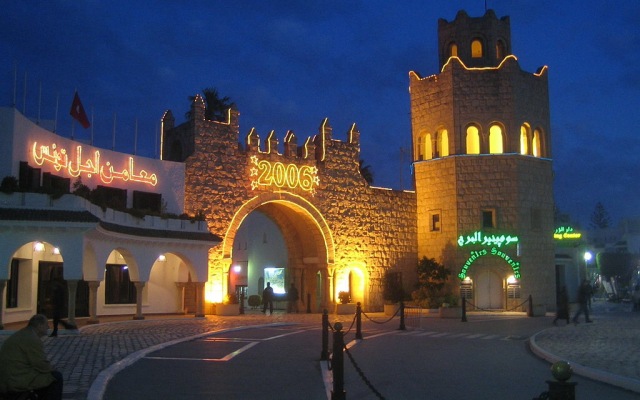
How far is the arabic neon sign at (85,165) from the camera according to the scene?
22.5 m

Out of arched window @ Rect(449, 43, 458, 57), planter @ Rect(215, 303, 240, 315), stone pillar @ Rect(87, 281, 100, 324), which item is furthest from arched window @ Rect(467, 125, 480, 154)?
stone pillar @ Rect(87, 281, 100, 324)

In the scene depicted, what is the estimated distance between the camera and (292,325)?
23031mm

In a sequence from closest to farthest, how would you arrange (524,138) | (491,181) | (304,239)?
1. (491,181)
2. (304,239)
3. (524,138)

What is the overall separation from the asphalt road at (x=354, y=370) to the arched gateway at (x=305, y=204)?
35.5 feet

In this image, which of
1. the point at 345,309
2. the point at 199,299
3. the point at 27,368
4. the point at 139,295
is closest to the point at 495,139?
the point at 345,309

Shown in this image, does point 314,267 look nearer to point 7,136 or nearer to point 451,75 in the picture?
point 451,75

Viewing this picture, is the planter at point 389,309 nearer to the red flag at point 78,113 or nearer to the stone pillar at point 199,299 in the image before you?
the stone pillar at point 199,299

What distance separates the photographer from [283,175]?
3061 cm

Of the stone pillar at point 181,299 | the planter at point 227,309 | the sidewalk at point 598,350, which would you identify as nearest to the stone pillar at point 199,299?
the planter at point 227,309

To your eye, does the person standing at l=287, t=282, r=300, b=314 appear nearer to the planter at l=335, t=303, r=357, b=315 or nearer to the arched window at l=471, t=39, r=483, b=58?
the planter at l=335, t=303, r=357, b=315

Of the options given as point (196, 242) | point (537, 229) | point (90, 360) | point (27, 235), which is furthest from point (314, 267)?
point (90, 360)

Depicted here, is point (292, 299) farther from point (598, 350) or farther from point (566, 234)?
point (566, 234)

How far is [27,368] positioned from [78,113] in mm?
19205

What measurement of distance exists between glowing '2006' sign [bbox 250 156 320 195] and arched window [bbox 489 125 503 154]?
849cm
